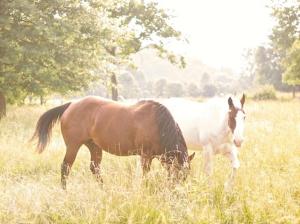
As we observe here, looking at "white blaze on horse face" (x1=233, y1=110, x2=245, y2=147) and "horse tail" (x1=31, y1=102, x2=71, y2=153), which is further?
"horse tail" (x1=31, y1=102, x2=71, y2=153)

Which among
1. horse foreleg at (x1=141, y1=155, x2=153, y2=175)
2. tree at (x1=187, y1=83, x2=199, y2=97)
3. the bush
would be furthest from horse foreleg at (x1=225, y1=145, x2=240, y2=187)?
tree at (x1=187, y1=83, x2=199, y2=97)

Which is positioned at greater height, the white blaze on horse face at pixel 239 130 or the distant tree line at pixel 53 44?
the distant tree line at pixel 53 44

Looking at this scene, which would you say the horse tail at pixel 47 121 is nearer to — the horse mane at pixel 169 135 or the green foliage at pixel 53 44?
the horse mane at pixel 169 135

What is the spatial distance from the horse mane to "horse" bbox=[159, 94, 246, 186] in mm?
925

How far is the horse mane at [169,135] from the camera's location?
614 centimetres

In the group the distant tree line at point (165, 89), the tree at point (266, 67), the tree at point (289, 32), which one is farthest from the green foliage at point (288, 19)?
the distant tree line at point (165, 89)

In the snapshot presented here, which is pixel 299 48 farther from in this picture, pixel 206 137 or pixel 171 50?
pixel 206 137

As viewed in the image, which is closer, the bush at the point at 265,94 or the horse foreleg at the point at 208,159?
the horse foreleg at the point at 208,159

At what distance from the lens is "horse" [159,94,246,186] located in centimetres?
673

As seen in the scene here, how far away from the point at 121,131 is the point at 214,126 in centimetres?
181

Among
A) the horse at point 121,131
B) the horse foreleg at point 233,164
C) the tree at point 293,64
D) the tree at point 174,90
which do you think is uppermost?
the tree at point 293,64

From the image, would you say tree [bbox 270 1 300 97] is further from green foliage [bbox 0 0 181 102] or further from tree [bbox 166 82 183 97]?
tree [bbox 166 82 183 97]

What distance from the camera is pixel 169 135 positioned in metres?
6.16

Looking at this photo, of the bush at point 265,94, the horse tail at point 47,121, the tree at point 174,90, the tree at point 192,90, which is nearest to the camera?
the horse tail at point 47,121
